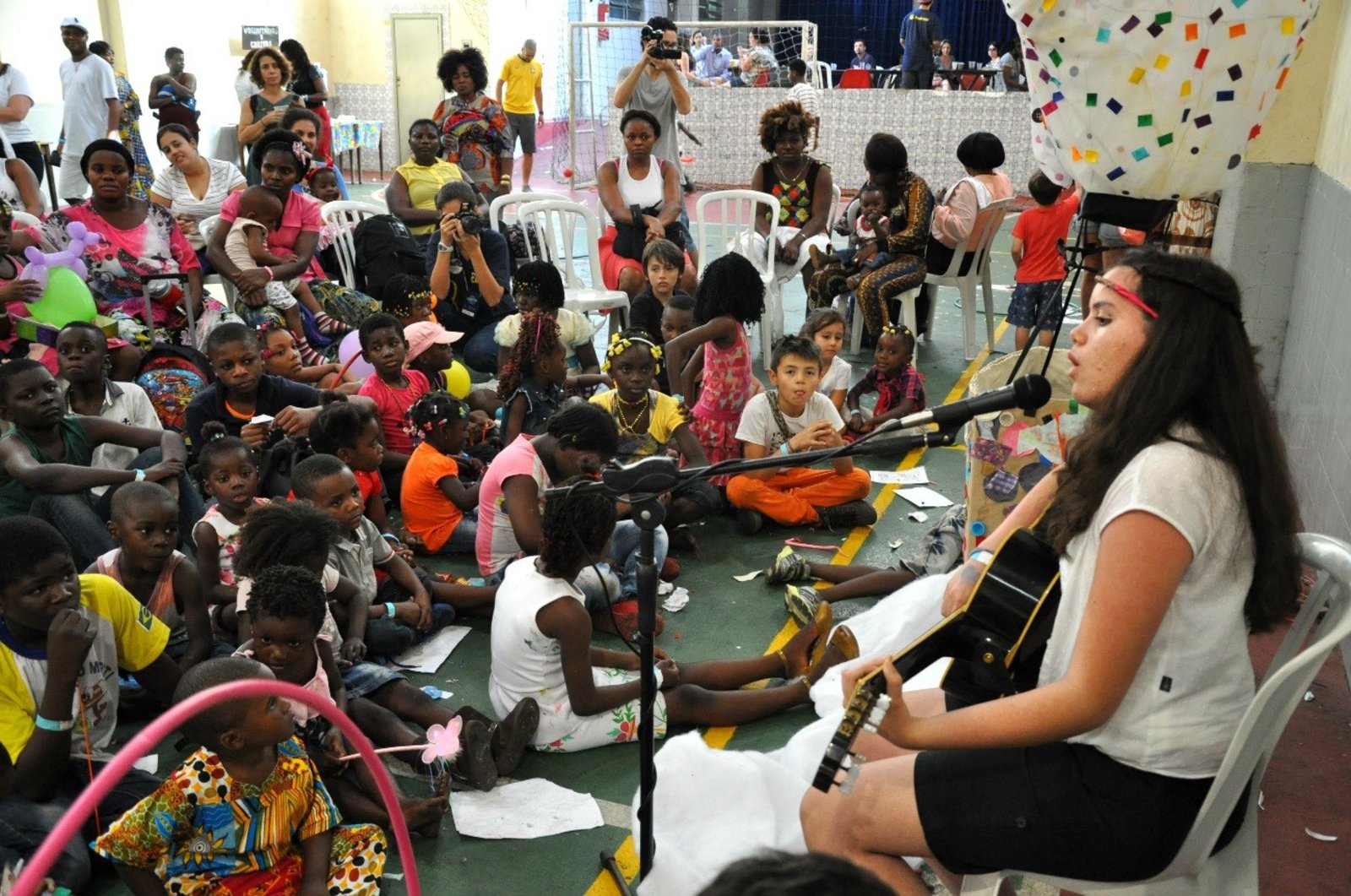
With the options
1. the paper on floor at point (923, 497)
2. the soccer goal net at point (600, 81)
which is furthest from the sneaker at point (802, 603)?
the soccer goal net at point (600, 81)

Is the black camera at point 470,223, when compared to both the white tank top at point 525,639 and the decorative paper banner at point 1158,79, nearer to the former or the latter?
the white tank top at point 525,639

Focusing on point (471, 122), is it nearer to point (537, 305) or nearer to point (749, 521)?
point (537, 305)

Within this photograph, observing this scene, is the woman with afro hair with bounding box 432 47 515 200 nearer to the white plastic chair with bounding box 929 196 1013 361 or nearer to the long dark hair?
the white plastic chair with bounding box 929 196 1013 361

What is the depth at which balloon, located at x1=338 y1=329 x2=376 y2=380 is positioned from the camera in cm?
582

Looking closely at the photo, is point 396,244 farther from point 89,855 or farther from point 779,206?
point 89,855

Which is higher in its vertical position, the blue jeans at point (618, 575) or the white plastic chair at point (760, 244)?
the white plastic chair at point (760, 244)

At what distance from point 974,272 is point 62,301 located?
5.39 m

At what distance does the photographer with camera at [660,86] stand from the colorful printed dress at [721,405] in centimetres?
279

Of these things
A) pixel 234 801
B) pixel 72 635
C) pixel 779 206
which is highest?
pixel 779 206

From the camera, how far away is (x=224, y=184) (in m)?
7.16

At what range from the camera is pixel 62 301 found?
5.24m

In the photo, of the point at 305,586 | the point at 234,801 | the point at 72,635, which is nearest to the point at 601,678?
the point at 305,586

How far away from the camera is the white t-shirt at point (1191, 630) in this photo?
1929 mm

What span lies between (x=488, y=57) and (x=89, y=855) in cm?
1619
